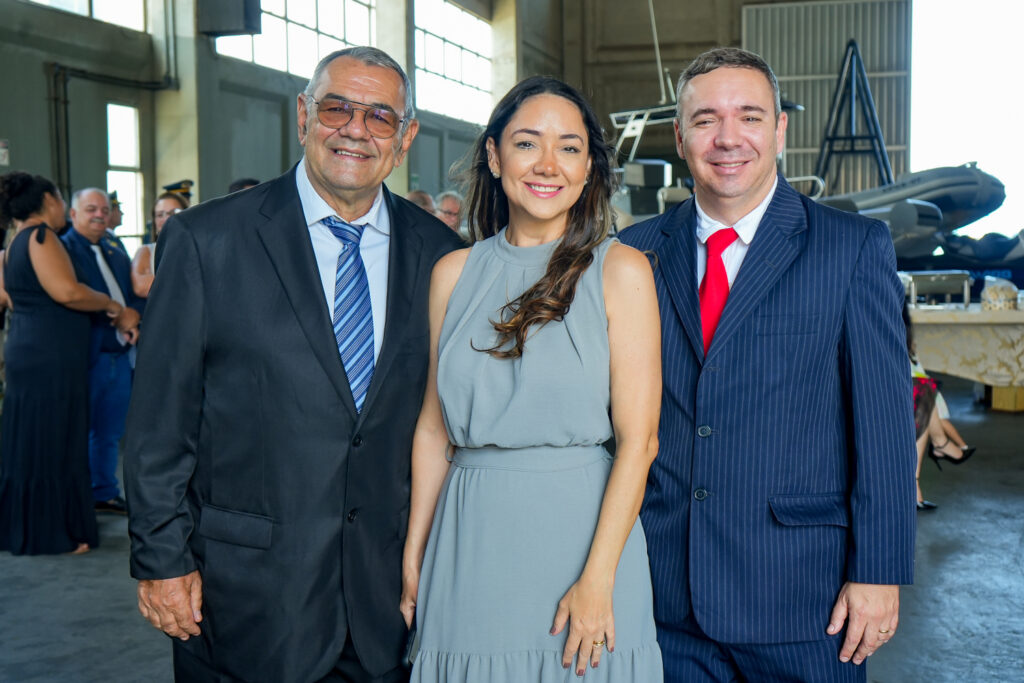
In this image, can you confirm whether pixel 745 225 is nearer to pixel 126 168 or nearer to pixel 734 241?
pixel 734 241

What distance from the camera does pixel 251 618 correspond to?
1687 millimetres

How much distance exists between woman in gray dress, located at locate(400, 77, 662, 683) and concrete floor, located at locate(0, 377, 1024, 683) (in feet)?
6.45

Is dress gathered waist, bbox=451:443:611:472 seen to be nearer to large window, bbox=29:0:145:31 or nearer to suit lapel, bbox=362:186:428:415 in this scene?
suit lapel, bbox=362:186:428:415

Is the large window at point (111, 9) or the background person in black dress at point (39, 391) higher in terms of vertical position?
the large window at point (111, 9)

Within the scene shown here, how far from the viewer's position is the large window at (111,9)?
24.9 feet

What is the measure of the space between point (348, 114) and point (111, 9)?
7.32 metres

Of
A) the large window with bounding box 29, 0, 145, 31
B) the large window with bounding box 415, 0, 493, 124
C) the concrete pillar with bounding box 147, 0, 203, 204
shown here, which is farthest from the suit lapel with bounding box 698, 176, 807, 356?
the large window with bounding box 415, 0, 493, 124

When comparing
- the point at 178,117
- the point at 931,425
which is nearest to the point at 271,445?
the point at 931,425

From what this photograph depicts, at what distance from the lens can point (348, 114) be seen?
1.78 m

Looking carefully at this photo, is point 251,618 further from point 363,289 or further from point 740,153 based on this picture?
point 740,153

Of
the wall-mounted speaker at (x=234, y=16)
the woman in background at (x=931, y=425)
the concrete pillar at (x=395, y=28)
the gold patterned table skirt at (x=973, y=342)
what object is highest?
the concrete pillar at (x=395, y=28)

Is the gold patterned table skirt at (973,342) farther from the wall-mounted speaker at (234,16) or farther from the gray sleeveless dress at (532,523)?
the wall-mounted speaker at (234,16)

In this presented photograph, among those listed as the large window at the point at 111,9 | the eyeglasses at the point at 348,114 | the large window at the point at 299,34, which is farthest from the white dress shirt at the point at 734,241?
the large window at the point at 299,34

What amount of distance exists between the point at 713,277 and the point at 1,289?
15.7 ft
